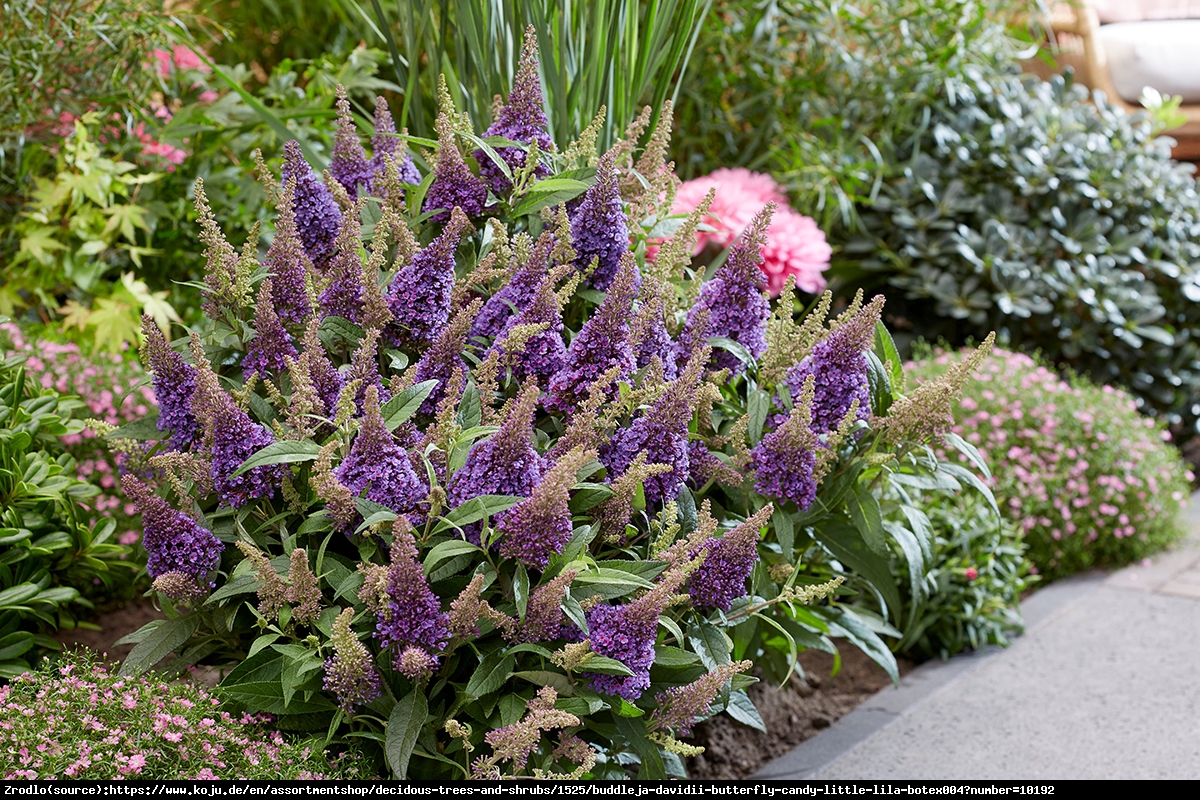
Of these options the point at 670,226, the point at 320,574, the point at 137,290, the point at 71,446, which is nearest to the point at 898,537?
Answer: the point at 670,226

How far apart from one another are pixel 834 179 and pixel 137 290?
211cm

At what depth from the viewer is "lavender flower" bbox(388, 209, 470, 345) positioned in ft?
4.46

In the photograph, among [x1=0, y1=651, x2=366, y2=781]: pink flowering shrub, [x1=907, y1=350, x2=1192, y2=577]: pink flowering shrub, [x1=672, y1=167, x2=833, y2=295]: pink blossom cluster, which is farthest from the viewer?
[x1=907, y1=350, x2=1192, y2=577]: pink flowering shrub

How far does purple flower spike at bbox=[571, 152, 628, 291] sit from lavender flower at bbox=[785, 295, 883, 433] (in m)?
0.31

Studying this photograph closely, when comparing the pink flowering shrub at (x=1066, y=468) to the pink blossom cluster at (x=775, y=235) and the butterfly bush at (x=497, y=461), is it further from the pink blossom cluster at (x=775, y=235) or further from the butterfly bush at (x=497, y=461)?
the butterfly bush at (x=497, y=461)

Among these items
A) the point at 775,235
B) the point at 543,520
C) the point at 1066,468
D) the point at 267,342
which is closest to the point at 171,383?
the point at 267,342

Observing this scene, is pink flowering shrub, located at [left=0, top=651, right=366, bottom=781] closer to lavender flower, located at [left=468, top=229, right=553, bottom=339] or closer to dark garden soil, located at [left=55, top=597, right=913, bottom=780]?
lavender flower, located at [left=468, top=229, right=553, bottom=339]

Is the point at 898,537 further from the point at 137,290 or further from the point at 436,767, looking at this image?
the point at 137,290

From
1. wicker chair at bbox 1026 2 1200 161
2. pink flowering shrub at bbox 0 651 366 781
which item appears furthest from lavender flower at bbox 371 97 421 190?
wicker chair at bbox 1026 2 1200 161

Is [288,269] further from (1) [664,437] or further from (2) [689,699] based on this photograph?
(2) [689,699]

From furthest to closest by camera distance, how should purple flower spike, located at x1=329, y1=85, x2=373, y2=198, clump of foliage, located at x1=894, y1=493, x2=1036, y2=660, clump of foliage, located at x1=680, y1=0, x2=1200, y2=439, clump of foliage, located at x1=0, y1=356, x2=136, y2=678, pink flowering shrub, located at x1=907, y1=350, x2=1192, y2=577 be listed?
clump of foliage, located at x1=680, y1=0, x2=1200, y2=439
pink flowering shrub, located at x1=907, y1=350, x2=1192, y2=577
clump of foliage, located at x1=894, y1=493, x2=1036, y2=660
purple flower spike, located at x1=329, y1=85, x2=373, y2=198
clump of foliage, located at x1=0, y1=356, x2=136, y2=678

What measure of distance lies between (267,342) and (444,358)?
230 millimetres

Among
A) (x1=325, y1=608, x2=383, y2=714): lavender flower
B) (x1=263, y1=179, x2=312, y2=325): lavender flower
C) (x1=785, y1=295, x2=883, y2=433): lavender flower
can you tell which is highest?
(x1=263, y1=179, x2=312, y2=325): lavender flower

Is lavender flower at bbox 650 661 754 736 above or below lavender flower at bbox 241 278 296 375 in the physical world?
below
